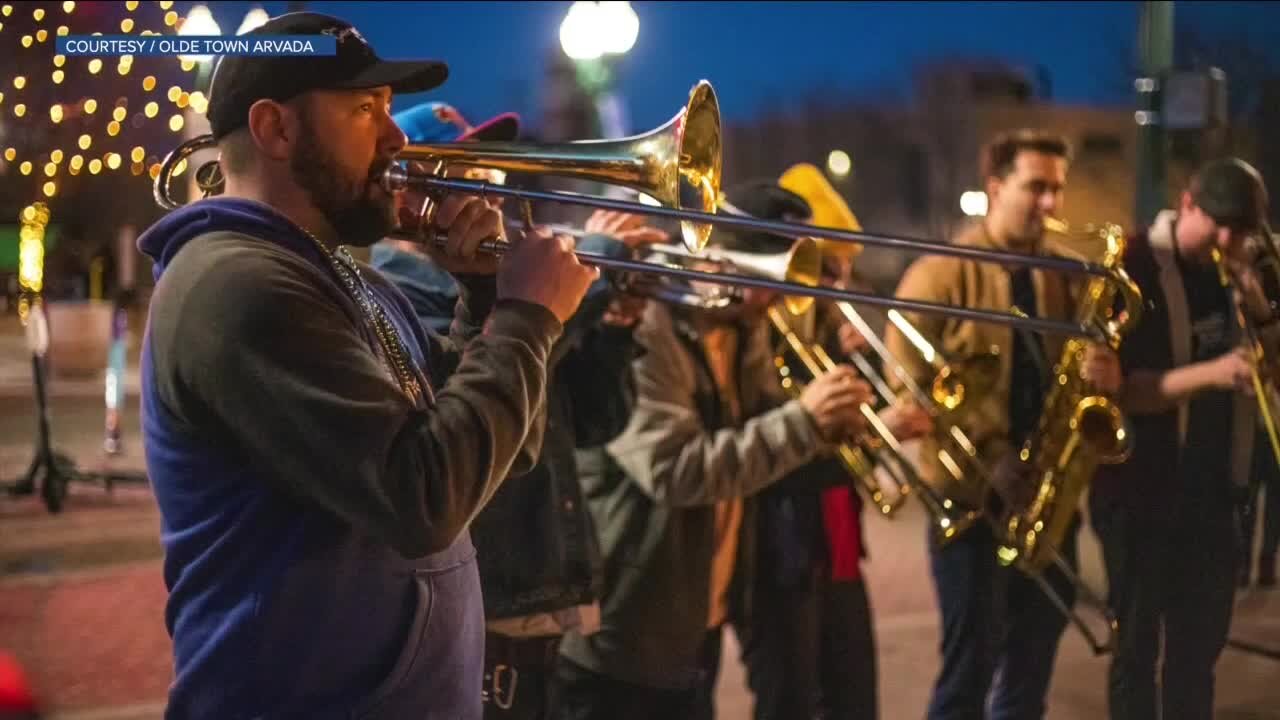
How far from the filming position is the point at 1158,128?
7.91m

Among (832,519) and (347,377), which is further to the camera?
(832,519)

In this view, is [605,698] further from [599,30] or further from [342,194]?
[599,30]

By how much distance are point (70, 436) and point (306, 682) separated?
11479mm

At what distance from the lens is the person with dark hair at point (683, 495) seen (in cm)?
380

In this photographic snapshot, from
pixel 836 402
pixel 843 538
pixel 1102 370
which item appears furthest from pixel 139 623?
pixel 1102 370

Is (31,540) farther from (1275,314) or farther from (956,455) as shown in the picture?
(1275,314)

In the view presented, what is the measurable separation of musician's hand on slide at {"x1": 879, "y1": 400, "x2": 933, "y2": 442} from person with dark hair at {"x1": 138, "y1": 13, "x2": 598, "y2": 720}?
249cm

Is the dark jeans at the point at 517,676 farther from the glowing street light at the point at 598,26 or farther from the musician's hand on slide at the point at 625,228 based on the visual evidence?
the glowing street light at the point at 598,26

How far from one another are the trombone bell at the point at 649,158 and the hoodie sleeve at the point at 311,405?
0.48 m

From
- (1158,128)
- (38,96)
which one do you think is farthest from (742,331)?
(1158,128)

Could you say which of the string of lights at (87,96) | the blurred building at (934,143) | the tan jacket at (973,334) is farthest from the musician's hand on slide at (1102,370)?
the blurred building at (934,143)

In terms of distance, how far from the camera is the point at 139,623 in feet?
20.9

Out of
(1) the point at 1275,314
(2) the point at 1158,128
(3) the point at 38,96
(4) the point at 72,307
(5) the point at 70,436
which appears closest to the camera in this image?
(3) the point at 38,96

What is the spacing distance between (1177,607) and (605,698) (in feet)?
5.63
